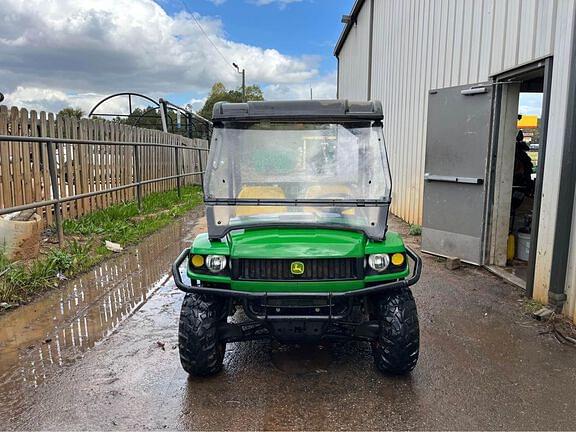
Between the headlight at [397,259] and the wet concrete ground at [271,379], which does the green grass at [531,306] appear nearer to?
the wet concrete ground at [271,379]

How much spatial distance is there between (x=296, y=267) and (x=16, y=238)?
13.5 ft

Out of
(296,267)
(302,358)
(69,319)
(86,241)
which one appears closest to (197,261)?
(296,267)

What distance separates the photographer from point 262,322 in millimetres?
2953

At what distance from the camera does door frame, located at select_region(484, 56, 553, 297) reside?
453 centimetres

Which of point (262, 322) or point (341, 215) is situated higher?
point (341, 215)

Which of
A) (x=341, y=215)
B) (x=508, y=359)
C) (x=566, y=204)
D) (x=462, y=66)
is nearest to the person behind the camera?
(x=341, y=215)

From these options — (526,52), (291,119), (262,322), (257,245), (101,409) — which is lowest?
(101,409)

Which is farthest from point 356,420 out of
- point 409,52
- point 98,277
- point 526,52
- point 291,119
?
point 409,52

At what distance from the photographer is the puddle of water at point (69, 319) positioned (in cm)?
323

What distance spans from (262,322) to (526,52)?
4.21 metres

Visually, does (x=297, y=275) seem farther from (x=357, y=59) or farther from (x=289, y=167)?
(x=357, y=59)

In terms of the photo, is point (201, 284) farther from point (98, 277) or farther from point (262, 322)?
point (98, 277)

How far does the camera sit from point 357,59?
15.9 meters

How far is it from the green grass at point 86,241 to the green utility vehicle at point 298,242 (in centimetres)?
254
